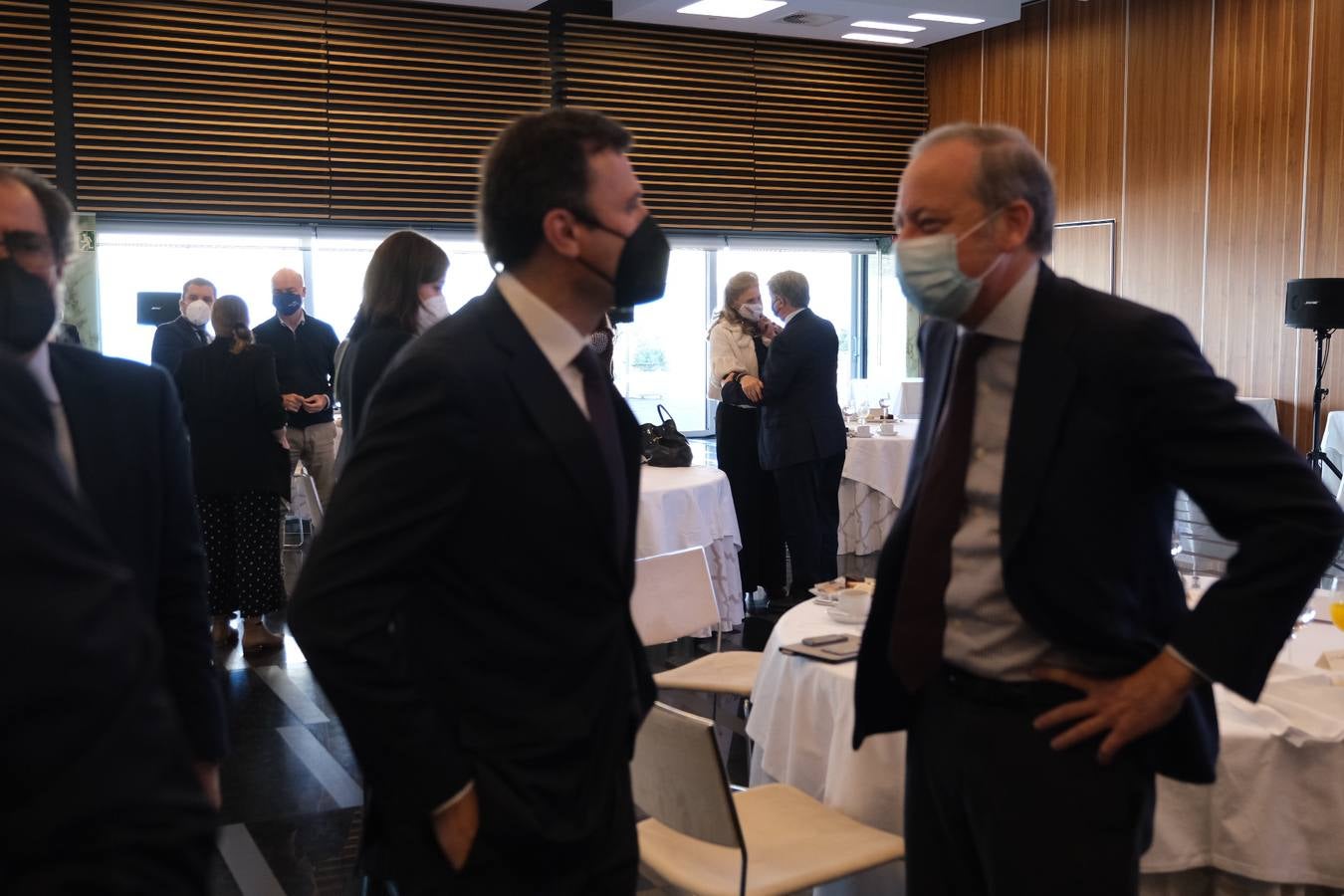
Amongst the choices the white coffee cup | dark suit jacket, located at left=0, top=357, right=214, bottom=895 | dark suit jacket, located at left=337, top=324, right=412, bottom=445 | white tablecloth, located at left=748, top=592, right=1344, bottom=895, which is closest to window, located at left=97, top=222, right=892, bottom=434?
dark suit jacket, located at left=337, top=324, right=412, bottom=445

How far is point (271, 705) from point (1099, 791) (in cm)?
438

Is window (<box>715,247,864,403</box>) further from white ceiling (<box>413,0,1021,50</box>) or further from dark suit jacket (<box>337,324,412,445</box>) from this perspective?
dark suit jacket (<box>337,324,412,445</box>)

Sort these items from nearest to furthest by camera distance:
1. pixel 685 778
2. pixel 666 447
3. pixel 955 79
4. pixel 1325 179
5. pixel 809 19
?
pixel 685 778 → pixel 666 447 → pixel 1325 179 → pixel 809 19 → pixel 955 79

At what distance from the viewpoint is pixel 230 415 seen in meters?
5.99

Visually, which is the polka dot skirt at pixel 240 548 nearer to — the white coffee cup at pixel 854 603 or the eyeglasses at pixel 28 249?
the white coffee cup at pixel 854 603

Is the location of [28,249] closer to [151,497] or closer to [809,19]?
[151,497]

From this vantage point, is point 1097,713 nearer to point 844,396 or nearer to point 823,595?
point 823,595

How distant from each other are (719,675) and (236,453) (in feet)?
10.2

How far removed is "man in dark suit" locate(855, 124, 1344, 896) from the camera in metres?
1.58

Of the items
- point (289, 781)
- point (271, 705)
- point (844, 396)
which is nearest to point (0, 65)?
point (271, 705)

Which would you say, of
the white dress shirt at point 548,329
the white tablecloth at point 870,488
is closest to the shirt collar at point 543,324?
the white dress shirt at point 548,329

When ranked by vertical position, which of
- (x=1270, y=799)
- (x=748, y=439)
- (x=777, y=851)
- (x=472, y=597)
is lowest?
(x=777, y=851)

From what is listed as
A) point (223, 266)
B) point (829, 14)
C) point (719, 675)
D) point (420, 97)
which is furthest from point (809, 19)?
A: point (719, 675)

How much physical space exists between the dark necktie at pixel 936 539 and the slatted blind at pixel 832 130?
10322 millimetres
